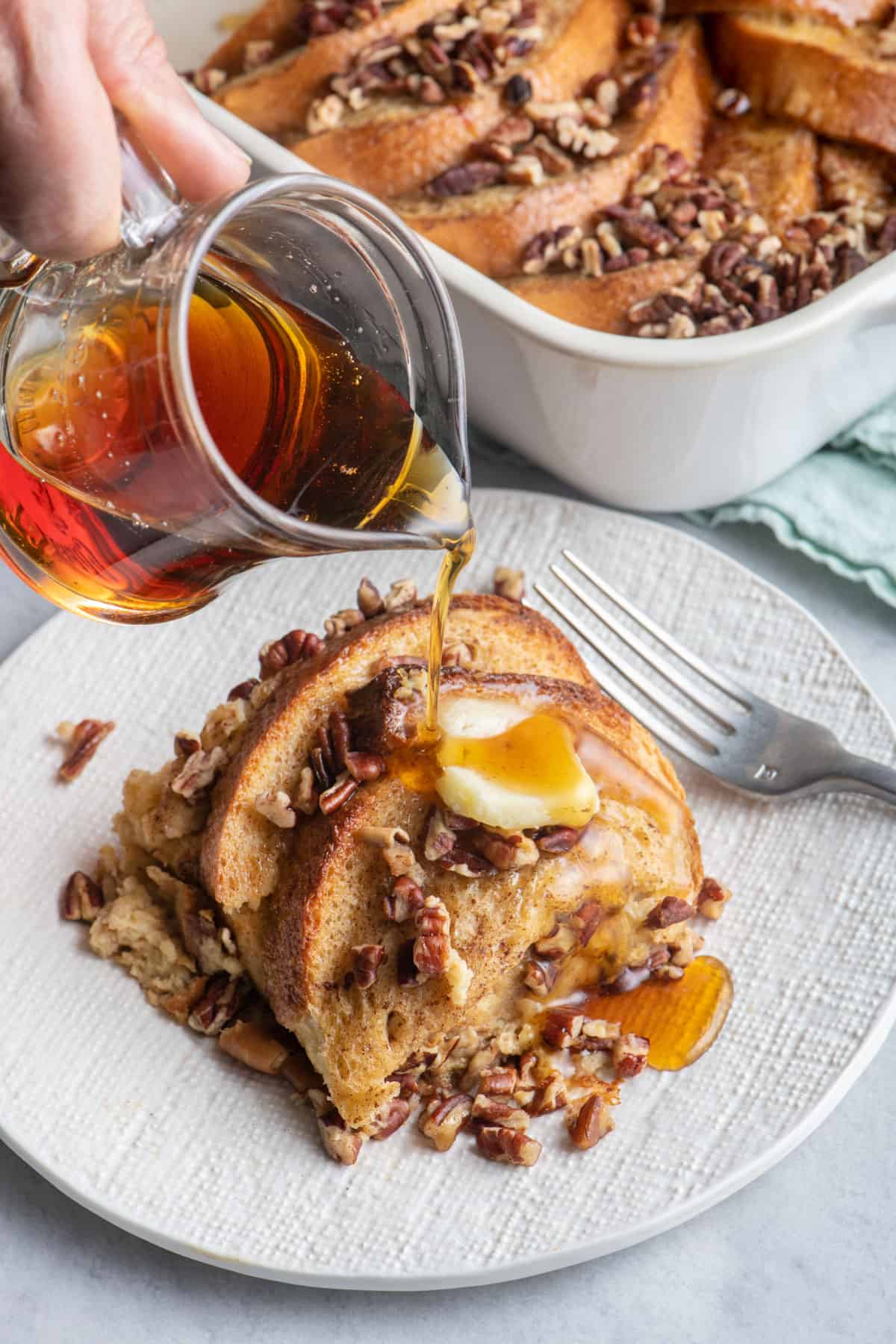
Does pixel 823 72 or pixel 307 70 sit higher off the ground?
pixel 307 70

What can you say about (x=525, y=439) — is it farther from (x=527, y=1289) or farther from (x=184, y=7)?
(x=527, y=1289)

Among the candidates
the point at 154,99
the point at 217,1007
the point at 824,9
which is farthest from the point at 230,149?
the point at 824,9

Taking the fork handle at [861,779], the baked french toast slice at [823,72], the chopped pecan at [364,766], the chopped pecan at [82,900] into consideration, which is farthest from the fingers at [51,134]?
the baked french toast slice at [823,72]

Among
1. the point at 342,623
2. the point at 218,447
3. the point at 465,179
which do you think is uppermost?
the point at 218,447

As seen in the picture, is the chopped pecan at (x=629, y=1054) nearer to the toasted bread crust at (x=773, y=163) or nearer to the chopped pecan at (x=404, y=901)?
the chopped pecan at (x=404, y=901)

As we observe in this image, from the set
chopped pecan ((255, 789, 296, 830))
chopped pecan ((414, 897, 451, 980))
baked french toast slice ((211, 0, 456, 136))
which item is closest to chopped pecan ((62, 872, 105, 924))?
chopped pecan ((255, 789, 296, 830))

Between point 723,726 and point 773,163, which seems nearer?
point 723,726

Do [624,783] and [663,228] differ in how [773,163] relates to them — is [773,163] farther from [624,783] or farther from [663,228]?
[624,783]
